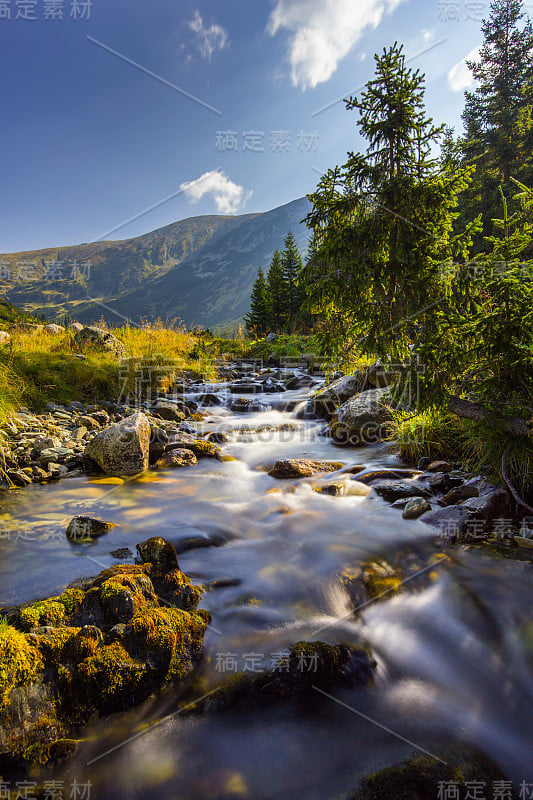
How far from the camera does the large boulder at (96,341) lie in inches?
471

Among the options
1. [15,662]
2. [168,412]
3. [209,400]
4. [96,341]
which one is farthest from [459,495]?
[96,341]

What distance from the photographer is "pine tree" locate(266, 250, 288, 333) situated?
4088 cm

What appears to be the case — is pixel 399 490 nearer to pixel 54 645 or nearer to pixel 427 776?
pixel 427 776

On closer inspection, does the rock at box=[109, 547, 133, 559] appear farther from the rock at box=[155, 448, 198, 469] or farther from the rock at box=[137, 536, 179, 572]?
the rock at box=[155, 448, 198, 469]

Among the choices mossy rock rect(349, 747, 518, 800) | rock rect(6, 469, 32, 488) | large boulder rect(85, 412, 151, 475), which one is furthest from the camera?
large boulder rect(85, 412, 151, 475)

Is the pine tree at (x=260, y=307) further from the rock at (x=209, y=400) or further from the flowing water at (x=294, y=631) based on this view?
the flowing water at (x=294, y=631)

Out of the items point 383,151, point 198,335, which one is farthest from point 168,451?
point 198,335

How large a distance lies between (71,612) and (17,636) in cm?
38

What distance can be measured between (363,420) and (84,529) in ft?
18.8

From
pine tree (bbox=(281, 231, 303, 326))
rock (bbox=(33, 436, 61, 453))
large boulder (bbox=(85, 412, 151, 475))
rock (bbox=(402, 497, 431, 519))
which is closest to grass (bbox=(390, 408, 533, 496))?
rock (bbox=(402, 497, 431, 519))

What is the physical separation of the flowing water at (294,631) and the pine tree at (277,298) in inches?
1453

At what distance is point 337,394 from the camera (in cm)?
989

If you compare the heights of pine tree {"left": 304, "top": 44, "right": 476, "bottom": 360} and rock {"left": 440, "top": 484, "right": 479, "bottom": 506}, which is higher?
pine tree {"left": 304, "top": 44, "right": 476, "bottom": 360}

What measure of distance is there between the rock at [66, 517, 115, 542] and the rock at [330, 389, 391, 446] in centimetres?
523
